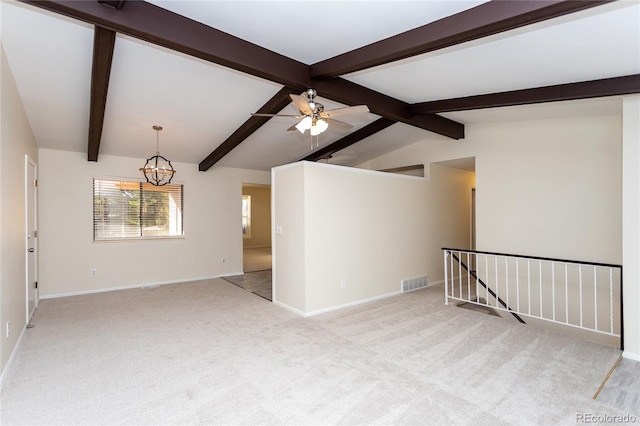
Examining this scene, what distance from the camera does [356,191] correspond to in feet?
16.8

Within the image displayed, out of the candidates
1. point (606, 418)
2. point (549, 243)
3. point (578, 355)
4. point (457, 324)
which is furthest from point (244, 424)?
point (549, 243)

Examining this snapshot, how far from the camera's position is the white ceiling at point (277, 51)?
247 cm

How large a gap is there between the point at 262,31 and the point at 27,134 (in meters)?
3.67

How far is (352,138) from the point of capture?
635 cm

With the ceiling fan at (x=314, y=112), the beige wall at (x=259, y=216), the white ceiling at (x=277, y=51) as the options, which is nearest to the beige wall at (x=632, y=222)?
the white ceiling at (x=277, y=51)

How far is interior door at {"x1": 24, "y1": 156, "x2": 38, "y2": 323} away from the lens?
410 centimetres

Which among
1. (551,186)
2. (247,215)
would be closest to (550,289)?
(551,186)

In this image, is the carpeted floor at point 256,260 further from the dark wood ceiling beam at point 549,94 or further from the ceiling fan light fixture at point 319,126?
the dark wood ceiling beam at point 549,94

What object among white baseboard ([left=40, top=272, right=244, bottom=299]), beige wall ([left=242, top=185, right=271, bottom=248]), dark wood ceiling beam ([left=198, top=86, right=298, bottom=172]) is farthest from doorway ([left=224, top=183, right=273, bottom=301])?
dark wood ceiling beam ([left=198, top=86, right=298, bottom=172])

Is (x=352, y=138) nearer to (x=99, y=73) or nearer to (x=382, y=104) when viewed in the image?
(x=382, y=104)

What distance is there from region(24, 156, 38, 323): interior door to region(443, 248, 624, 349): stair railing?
19.0 ft

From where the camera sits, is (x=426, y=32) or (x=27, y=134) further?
(x=27, y=134)

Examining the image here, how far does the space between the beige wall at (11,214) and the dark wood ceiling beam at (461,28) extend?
3232mm

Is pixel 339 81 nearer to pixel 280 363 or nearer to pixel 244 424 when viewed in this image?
pixel 280 363
